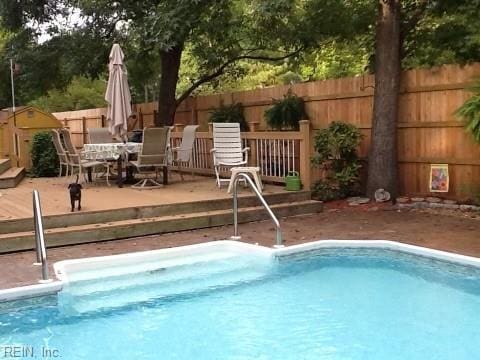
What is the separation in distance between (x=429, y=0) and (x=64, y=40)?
806cm

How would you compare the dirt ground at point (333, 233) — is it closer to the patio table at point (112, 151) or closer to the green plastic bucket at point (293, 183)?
the green plastic bucket at point (293, 183)

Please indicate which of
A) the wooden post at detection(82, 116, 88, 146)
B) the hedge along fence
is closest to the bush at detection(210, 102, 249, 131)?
the hedge along fence

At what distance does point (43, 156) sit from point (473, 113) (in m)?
7.96

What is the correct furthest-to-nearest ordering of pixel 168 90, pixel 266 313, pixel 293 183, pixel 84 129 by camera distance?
pixel 84 129 → pixel 168 90 → pixel 293 183 → pixel 266 313

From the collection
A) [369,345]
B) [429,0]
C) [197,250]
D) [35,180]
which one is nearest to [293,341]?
A: [369,345]

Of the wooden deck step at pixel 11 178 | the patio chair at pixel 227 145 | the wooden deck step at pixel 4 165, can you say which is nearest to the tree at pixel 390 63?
the patio chair at pixel 227 145

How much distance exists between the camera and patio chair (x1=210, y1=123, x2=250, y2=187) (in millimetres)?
9117

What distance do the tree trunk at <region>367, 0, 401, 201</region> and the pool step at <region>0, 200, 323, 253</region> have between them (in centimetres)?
124

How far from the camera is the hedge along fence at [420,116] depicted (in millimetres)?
7898

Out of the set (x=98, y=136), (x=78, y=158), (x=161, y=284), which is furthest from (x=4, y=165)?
(x=161, y=284)

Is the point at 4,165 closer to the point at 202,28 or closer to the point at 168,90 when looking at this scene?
the point at 168,90

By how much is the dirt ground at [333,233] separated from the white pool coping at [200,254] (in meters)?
0.26

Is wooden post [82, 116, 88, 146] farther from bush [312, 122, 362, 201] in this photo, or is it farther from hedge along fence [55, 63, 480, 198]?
bush [312, 122, 362, 201]

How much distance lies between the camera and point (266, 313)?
464cm
